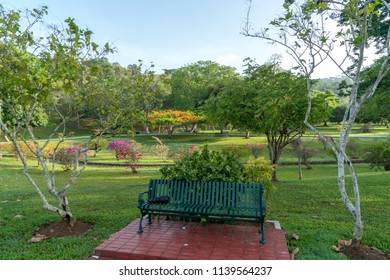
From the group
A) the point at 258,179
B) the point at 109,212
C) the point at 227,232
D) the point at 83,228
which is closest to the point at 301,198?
the point at 258,179

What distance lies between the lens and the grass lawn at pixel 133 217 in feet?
13.0

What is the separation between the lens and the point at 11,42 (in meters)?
4.90

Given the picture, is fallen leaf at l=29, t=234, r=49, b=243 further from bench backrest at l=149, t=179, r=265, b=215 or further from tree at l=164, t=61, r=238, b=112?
tree at l=164, t=61, r=238, b=112

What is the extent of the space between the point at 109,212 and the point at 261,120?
6.09 metres

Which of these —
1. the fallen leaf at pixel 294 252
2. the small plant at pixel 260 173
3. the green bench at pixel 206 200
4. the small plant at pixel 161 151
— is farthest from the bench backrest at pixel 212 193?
the small plant at pixel 161 151

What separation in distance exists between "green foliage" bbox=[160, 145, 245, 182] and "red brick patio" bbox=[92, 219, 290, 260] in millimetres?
788

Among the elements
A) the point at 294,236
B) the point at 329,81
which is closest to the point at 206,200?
the point at 294,236

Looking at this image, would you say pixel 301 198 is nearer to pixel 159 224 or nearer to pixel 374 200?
pixel 374 200

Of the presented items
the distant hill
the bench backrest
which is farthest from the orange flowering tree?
the bench backrest

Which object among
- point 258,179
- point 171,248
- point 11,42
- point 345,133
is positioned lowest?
point 171,248

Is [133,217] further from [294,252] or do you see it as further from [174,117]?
[174,117]

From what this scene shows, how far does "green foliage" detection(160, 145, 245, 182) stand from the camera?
489cm

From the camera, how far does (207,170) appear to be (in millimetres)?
4988

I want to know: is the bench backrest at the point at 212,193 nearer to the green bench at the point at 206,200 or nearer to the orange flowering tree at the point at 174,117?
the green bench at the point at 206,200
